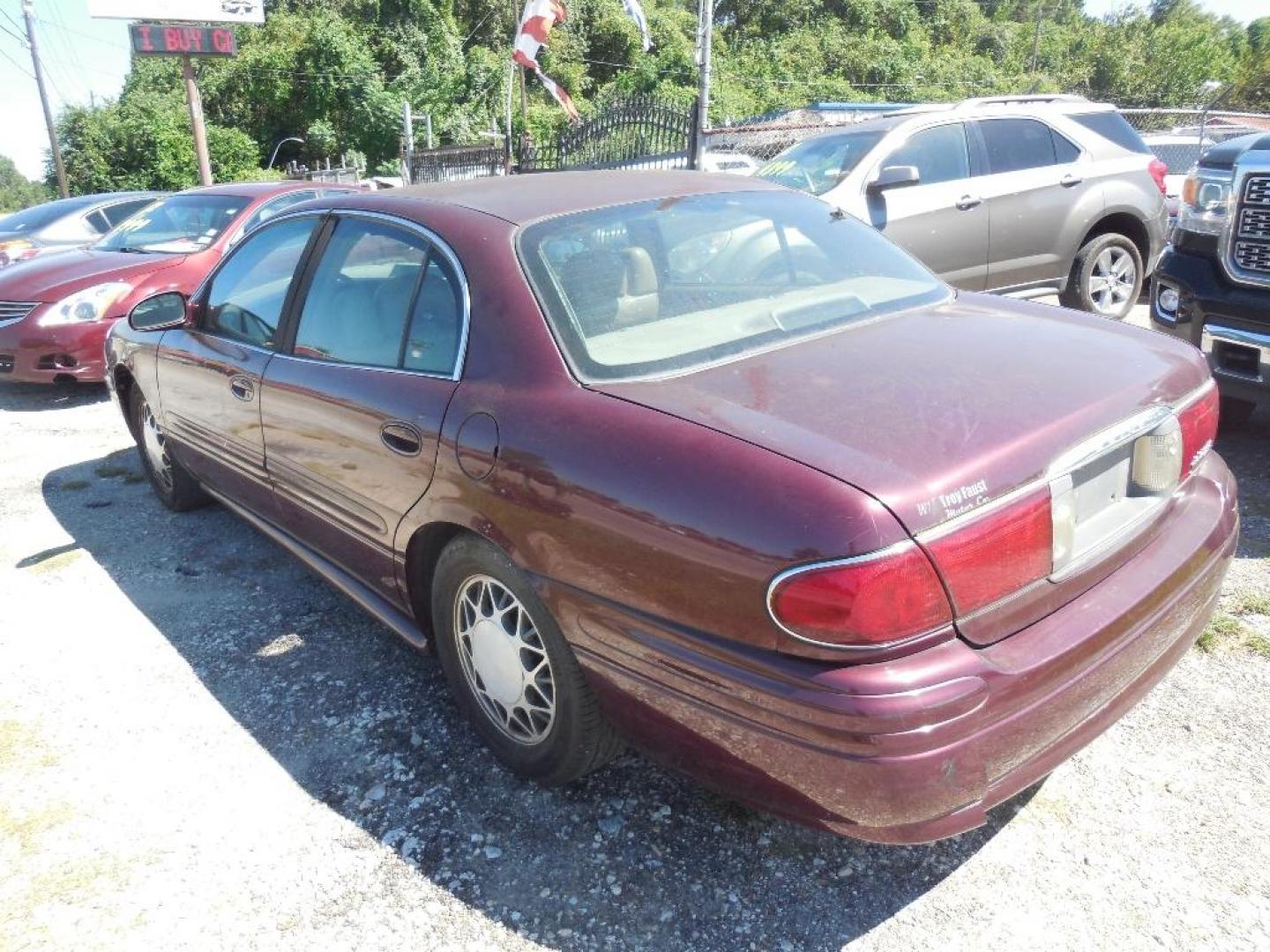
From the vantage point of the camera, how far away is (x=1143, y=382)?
7.61 ft

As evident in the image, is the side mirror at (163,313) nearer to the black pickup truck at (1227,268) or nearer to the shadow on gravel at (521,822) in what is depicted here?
the shadow on gravel at (521,822)

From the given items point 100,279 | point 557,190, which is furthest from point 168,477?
point 100,279

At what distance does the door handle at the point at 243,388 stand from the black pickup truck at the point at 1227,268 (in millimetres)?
4058

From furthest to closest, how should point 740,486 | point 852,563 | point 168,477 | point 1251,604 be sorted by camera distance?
point 168,477, point 1251,604, point 740,486, point 852,563

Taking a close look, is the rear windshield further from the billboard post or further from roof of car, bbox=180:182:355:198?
the billboard post

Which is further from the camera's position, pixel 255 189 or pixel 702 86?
pixel 702 86

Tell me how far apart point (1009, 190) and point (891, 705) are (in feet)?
20.5

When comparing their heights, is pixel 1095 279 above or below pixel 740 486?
below

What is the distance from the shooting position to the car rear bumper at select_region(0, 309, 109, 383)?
7051 millimetres

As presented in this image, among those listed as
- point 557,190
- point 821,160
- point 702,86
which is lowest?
point 821,160

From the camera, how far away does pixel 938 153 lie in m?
7.03

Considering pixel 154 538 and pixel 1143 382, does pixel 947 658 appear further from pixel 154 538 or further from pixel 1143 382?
pixel 154 538

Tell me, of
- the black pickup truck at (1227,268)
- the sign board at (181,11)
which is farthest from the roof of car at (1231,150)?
the sign board at (181,11)

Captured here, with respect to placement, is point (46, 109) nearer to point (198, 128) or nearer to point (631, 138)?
point (198, 128)
